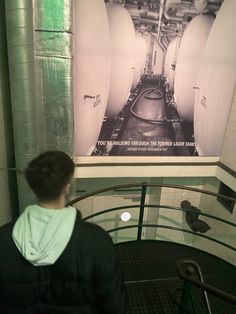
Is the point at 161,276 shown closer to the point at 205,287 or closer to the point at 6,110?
the point at 205,287

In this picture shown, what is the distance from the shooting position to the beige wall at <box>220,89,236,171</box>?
2.99 metres

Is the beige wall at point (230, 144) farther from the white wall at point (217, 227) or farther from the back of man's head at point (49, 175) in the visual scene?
the back of man's head at point (49, 175)

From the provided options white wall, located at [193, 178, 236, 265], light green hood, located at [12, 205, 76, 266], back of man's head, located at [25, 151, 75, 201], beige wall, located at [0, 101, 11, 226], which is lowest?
white wall, located at [193, 178, 236, 265]

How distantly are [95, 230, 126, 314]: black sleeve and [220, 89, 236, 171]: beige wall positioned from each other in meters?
2.43

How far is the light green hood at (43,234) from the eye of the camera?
2.98ft

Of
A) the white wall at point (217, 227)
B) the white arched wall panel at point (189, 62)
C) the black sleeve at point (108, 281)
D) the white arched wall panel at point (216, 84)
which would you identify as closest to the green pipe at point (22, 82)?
the black sleeve at point (108, 281)

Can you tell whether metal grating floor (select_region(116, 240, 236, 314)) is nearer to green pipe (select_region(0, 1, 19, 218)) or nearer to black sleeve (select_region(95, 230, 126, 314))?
black sleeve (select_region(95, 230, 126, 314))

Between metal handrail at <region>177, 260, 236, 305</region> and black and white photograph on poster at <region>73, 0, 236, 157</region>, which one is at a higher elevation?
black and white photograph on poster at <region>73, 0, 236, 157</region>

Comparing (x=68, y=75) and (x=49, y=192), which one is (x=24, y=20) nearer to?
(x=68, y=75)

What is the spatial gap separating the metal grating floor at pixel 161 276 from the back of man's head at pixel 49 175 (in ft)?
4.10

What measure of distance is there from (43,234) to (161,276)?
151 centimetres

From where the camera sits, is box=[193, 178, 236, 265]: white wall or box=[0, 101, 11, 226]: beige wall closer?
box=[0, 101, 11, 226]: beige wall

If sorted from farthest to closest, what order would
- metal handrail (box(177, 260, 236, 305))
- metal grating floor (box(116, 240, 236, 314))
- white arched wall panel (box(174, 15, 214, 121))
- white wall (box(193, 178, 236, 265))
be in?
white wall (box(193, 178, 236, 265)) < white arched wall panel (box(174, 15, 214, 121)) < metal grating floor (box(116, 240, 236, 314)) < metal handrail (box(177, 260, 236, 305))

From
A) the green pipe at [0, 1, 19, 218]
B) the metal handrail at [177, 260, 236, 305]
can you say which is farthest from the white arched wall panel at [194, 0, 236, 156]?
the metal handrail at [177, 260, 236, 305]
